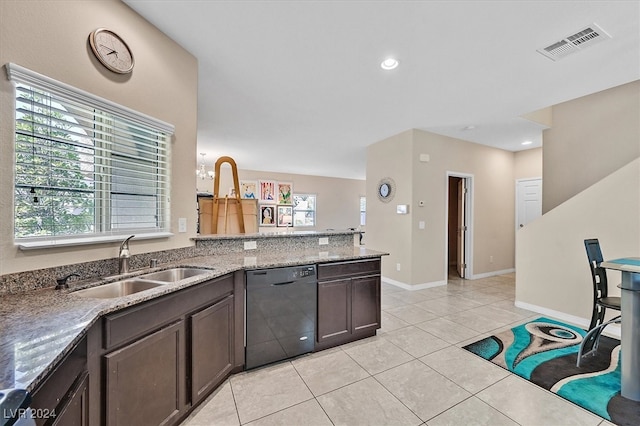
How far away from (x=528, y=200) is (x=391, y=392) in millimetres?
5665

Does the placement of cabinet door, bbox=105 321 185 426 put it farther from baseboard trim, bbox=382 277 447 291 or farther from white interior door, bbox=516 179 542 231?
white interior door, bbox=516 179 542 231

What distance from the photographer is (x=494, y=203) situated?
5.64 metres

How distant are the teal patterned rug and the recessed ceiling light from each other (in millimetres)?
2928

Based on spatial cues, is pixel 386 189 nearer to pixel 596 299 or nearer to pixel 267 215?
pixel 596 299

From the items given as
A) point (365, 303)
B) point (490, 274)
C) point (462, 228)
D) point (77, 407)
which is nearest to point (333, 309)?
point (365, 303)

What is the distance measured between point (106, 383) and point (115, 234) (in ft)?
3.30

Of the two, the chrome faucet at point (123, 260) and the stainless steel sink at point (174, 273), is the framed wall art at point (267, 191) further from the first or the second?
the chrome faucet at point (123, 260)

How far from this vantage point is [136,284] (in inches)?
68.9

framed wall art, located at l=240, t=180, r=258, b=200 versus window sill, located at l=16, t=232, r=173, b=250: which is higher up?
framed wall art, located at l=240, t=180, r=258, b=200

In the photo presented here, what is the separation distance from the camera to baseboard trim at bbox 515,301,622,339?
2924mm

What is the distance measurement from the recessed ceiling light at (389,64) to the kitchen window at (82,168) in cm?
205

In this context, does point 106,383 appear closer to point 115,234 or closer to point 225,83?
point 115,234

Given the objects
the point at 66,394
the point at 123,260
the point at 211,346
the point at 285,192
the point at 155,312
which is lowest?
the point at 211,346

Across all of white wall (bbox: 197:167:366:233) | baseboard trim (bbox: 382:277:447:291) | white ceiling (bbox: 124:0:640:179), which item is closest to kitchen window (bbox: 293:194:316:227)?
white wall (bbox: 197:167:366:233)
